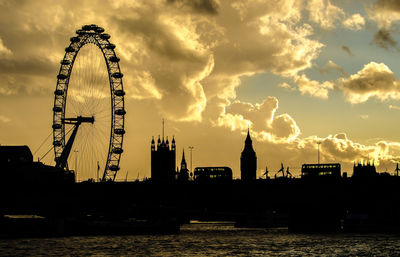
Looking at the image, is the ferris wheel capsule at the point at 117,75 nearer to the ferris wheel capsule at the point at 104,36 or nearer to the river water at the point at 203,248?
the ferris wheel capsule at the point at 104,36

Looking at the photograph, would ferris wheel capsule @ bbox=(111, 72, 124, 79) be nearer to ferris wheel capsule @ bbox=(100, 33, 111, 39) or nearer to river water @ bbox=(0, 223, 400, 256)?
ferris wheel capsule @ bbox=(100, 33, 111, 39)

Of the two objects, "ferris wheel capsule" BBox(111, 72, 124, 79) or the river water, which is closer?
the river water

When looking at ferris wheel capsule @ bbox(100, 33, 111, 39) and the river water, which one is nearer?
the river water

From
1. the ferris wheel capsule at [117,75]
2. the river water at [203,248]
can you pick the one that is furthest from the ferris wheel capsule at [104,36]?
the river water at [203,248]

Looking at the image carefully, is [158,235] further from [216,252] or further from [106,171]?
[216,252]

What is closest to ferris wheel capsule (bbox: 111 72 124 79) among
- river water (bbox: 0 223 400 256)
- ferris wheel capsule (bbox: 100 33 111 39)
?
ferris wheel capsule (bbox: 100 33 111 39)

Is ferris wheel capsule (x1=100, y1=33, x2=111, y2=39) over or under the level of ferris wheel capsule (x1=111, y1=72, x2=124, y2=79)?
over

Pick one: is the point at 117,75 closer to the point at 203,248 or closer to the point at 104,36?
the point at 104,36

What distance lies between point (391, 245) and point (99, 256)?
2043 inches

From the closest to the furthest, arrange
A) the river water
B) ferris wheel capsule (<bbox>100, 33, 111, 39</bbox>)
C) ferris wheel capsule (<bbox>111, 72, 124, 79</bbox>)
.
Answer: the river water < ferris wheel capsule (<bbox>100, 33, 111, 39</bbox>) < ferris wheel capsule (<bbox>111, 72, 124, 79</bbox>)

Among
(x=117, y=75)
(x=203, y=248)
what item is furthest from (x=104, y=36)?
(x=203, y=248)

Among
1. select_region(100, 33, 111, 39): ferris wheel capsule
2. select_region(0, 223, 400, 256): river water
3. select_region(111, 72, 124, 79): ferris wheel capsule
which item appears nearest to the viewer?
select_region(0, 223, 400, 256): river water

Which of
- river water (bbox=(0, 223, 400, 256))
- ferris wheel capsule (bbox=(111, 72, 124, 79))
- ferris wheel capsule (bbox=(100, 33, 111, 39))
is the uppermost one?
ferris wheel capsule (bbox=(100, 33, 111, 39))

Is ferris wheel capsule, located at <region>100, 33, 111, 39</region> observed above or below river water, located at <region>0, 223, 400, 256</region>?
above
